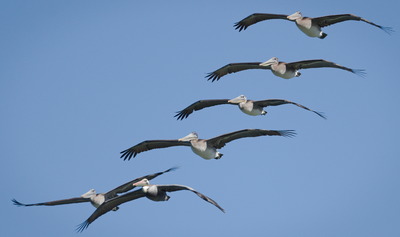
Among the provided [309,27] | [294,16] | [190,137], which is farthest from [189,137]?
[294,16]

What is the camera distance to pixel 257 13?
41812mm

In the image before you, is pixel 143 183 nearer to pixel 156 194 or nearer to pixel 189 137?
pixel 156 194

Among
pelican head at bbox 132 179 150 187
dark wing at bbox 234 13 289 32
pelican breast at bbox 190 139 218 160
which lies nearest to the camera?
pelican head at bbox 132 179 150 187

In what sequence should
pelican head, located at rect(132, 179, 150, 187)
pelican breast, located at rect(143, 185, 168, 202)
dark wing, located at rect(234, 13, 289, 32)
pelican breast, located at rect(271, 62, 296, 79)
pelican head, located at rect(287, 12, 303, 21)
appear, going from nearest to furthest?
pelican breast, located at rect(143, 185, 168, 202) < pelican head, located at rect(132, 179, 150, 187) < pelican breast, located at rect(271, 62, 296, 79) < pelican head, located at rect(287, 12, 303, 21) < dark wing, located at rect(234, 13, 289, 32)

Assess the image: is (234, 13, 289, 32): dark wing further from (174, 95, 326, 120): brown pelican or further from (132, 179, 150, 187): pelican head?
(132, 179, 150, 187): pelican head

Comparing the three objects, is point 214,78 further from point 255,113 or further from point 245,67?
point 255,113

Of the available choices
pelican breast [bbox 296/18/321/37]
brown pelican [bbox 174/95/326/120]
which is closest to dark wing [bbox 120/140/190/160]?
brown pelican [bbox 174/95/326/120]

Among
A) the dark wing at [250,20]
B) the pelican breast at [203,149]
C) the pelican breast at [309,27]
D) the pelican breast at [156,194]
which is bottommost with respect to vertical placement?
the pelican breast at [156,194]

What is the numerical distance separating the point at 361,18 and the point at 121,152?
1070 centimetres

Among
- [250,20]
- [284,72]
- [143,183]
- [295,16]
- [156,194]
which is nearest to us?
[156,194]

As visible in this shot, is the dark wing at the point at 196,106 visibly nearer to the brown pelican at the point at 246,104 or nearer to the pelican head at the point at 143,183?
the brown pelican at the point at 246,104

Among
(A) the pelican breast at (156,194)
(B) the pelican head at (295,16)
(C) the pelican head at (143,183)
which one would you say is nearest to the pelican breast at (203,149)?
(C) the pelican head at (143,183)

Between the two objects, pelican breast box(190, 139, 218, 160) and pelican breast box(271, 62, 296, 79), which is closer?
pelican breast box(190, 139, 218, 160)

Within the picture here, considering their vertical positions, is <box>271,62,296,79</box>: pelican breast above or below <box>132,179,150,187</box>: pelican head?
above
